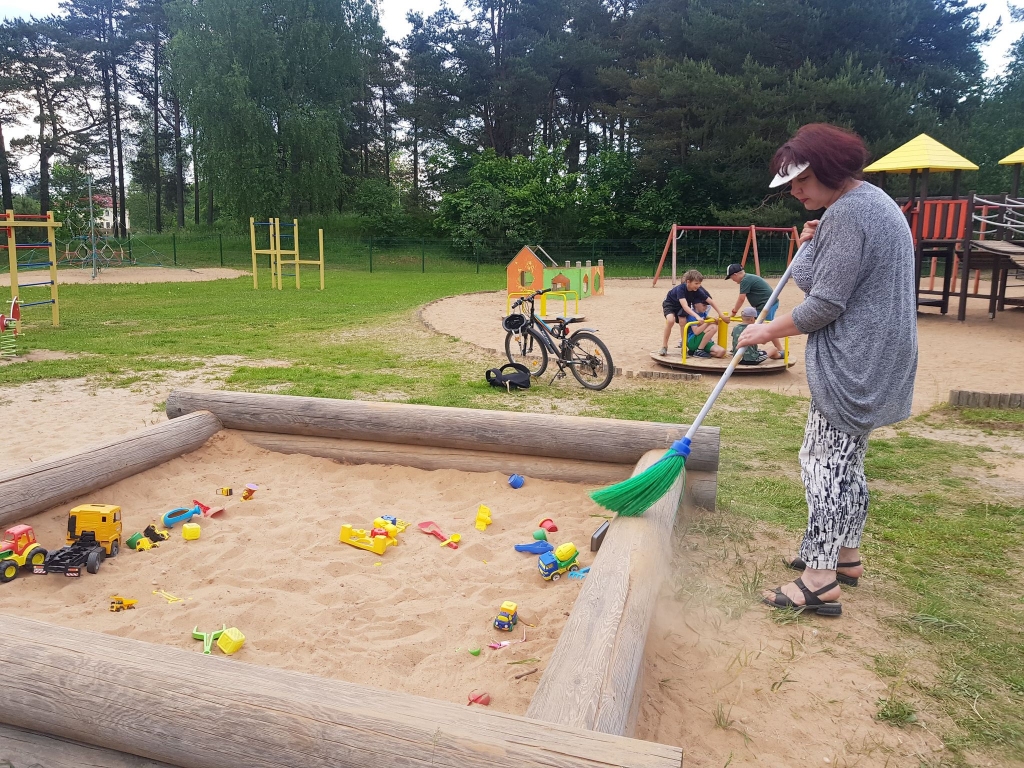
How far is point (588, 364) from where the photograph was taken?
7.55m

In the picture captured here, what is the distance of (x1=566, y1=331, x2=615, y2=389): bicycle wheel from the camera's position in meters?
7.45

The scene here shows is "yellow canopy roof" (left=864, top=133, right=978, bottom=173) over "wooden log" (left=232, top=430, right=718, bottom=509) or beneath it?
over

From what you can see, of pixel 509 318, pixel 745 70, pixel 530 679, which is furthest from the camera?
pixel 745 70

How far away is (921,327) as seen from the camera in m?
12.6

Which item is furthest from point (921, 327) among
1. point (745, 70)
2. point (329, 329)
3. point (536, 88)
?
point (536, 88)

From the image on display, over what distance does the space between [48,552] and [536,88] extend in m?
35.0

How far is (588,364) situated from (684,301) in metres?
1.97

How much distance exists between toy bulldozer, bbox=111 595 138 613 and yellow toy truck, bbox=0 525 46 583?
19.0 inches

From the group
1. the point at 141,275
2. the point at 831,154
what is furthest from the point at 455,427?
the point at 141,275

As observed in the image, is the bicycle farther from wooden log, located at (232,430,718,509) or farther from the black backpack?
wooden log, located at (232,430,718,509)

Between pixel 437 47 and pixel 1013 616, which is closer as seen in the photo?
pixel 1013 616

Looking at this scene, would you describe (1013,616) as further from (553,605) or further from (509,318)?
(509,318)

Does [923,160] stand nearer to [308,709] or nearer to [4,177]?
[308,709]

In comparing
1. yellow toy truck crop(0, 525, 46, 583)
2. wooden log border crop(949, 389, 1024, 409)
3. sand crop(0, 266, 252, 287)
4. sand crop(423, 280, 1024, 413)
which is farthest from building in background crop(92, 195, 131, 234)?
wooden log border crop(949, 389, 1024, 409)
